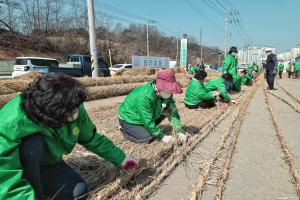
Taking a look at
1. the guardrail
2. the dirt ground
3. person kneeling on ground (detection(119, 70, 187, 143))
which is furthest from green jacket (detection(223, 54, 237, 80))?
the guardrail

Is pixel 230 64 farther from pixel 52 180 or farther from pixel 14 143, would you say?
pixel 14 143

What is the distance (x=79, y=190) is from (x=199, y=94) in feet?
17.0

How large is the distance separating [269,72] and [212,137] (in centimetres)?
967

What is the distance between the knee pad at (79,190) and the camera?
8.73ft

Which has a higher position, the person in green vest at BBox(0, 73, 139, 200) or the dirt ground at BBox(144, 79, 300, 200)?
the person in green vest at BBox(0, 73, 139, 200)

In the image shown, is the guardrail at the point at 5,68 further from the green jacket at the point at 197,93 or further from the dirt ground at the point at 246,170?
the dirt ground at the point at 246,170

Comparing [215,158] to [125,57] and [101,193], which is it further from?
[125,57]

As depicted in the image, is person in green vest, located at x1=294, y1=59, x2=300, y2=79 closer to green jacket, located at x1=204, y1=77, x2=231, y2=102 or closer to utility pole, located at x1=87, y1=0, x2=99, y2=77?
utility pole, located at x1=87, y1=0, x2=99, y2=77

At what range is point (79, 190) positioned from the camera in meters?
2.69

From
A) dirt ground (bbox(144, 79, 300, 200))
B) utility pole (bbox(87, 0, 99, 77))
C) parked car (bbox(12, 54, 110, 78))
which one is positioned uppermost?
utility pole (bbox(87, 0, 99, 77))

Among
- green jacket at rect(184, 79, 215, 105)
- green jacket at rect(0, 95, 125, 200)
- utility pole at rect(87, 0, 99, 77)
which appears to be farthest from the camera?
utility pole at rect(87, 0, 99, 77)

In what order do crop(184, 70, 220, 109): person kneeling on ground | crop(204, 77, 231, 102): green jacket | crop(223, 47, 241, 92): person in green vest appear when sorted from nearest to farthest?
1. crop(184, 70, 220, 109): person kneeling on ground
2. crop(204, 77, 231, 102): green jacket
3. crop(223, 47, 241, 92): person in green vest

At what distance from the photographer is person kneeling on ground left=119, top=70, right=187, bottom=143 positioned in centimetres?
427

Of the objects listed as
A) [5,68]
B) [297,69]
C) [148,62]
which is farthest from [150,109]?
[297,69]
